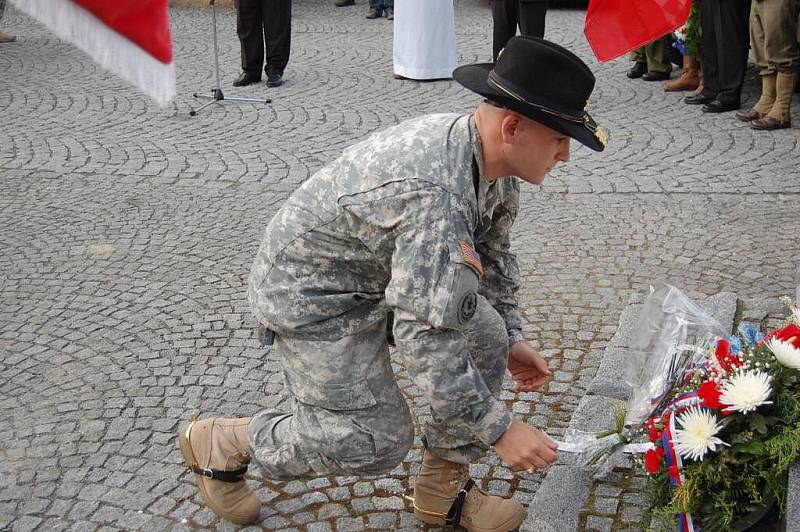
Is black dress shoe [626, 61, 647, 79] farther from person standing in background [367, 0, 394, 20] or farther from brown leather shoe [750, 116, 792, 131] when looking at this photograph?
person standing in background [367, 0, 394, 20]

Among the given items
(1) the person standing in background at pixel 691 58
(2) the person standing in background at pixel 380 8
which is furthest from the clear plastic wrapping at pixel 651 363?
(2) the person standing in background at pixel 380 8

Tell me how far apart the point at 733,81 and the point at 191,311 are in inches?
214

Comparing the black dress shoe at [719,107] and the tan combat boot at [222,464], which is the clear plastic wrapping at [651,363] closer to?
the tan combat boot at [222,464]

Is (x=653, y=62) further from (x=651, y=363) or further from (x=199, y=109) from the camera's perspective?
(x=651, y=363)

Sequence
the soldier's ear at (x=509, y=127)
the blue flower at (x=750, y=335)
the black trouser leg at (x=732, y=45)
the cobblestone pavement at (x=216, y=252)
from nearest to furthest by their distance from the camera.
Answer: the soldier's ear at (x=509, y=127), the blue flower at (x=750, y=335), the cobblestone pavement at (x=216, y=252), the black trouser leg at (x=732, y=45)

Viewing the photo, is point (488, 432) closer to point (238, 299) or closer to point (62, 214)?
point (238, 299)

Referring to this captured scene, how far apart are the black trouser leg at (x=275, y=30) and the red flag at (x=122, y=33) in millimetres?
8347

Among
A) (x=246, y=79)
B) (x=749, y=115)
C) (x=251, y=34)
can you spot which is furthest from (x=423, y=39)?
(x=749, y=115)

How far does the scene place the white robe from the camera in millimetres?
9766

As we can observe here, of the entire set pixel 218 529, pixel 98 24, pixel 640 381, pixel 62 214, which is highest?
pixel 98 24

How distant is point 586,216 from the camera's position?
612cm

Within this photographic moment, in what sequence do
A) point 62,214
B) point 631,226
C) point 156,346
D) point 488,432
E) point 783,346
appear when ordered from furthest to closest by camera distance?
point 62,214
point 631,226
point 156,346
point 783,346
point 488,432

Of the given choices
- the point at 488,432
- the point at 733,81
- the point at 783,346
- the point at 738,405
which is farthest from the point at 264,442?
the point at 733,81

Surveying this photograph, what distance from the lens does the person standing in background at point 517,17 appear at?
905 centimetres
